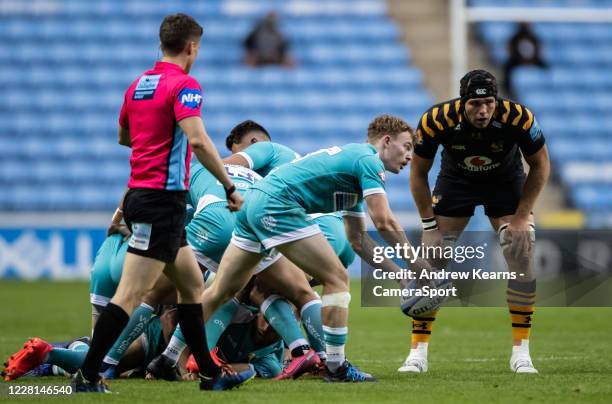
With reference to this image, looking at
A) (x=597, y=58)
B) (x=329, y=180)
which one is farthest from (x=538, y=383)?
(x=597, y=58)

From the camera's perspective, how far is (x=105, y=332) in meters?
6.02

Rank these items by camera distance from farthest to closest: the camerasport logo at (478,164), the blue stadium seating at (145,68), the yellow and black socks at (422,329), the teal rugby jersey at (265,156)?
the blue stadium seating at (145,68)
the teal rugby jersey at (265,156)
the yellow and black socks at (422,329)
the camerasport logo at (478,164)

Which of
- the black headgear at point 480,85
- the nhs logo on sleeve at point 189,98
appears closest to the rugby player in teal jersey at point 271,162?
the black headgear at point 480,85

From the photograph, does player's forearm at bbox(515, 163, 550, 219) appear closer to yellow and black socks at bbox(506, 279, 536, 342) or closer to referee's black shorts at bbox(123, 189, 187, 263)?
yellow and black socks at bbox(506, 279, 536, 342)

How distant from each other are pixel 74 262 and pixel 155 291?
1043 centimetres

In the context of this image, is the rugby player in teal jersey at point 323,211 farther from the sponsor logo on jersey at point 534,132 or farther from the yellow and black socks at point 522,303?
the yellow and black socks at point 522,303

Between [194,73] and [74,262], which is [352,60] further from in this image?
[74,262]

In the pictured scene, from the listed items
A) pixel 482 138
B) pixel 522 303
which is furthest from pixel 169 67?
pixel 522 303

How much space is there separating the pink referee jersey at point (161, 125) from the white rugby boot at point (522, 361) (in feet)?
9.66

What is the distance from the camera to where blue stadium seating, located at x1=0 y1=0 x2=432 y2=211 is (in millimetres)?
20000

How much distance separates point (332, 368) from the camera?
273 inches

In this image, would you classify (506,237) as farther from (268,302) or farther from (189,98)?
(189,98)

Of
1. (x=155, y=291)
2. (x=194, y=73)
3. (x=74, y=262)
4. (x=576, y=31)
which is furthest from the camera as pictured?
(x=576, y=31)

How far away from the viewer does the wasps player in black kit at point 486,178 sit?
755cm
